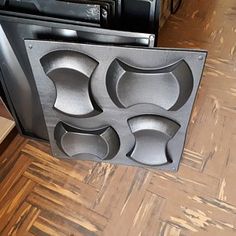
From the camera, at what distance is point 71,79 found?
37.4 inches

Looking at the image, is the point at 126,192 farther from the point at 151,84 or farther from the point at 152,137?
the point at 151,84

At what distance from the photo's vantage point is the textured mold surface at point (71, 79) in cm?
92

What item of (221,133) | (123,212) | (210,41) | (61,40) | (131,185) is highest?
(210,41)

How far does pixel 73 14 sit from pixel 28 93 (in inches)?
12.7

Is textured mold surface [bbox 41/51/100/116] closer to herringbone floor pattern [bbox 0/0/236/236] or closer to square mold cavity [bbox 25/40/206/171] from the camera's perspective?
square mold cavity [bbox 25/40/206/171]

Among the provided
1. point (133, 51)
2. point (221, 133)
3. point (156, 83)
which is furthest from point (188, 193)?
point (133, 51)

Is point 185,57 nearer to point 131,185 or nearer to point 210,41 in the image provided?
point 131,185

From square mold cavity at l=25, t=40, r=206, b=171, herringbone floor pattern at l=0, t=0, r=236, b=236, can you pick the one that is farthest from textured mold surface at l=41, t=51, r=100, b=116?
herringbone floor pattern at l=0, t=0, r=236, b=236

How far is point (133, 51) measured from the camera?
0.88 m

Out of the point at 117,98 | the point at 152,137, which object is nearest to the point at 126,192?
the point at 152,137

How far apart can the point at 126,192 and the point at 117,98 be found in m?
0.35

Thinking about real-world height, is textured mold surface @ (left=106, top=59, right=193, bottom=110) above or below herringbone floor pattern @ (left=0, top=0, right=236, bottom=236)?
above

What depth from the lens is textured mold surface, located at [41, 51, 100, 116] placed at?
3.01 feet

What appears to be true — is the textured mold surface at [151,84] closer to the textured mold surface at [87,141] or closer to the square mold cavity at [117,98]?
the square mold cavity at [117,98]
